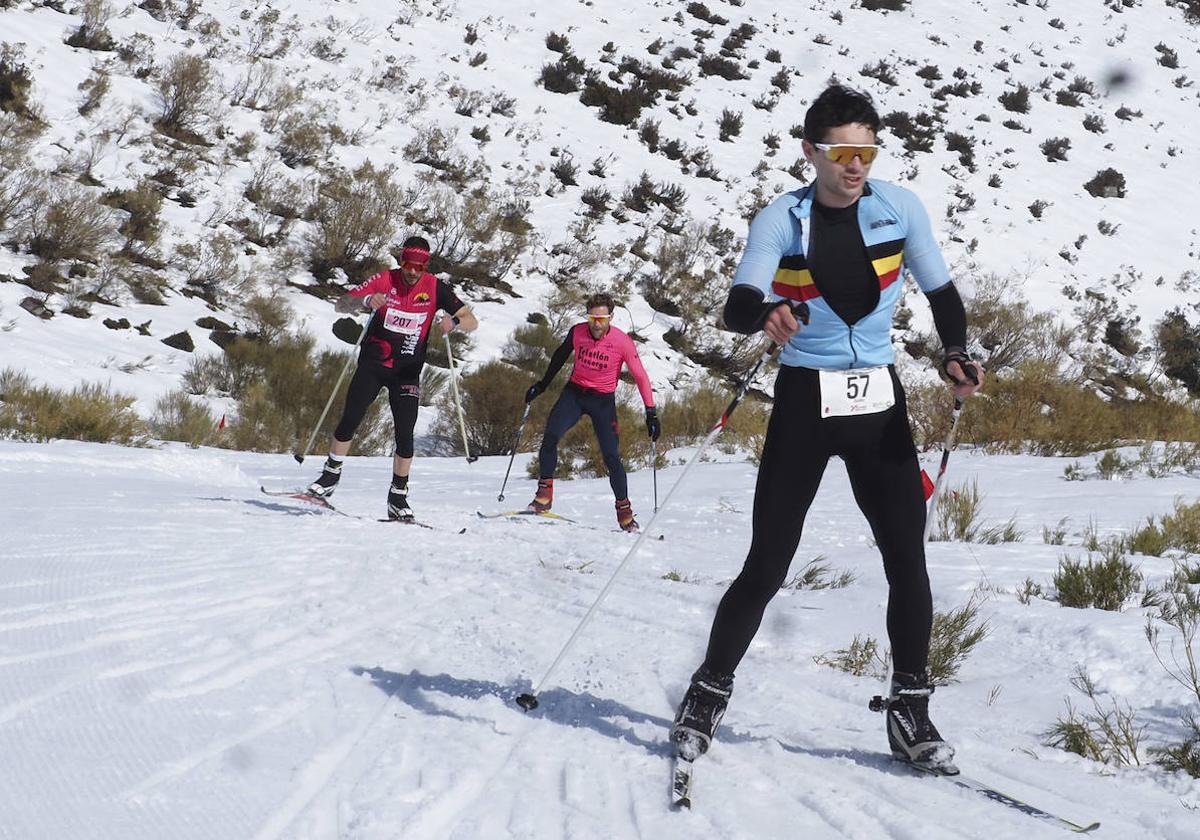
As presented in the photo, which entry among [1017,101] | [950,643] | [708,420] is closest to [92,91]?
Answer: [708,420]

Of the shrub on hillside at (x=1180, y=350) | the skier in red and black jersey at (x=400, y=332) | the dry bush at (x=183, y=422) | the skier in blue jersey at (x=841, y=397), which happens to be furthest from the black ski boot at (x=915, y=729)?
the shrub on hillside at (x=1180, y=350)

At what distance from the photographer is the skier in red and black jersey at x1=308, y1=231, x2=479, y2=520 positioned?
759 cm

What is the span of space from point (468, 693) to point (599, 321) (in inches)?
218

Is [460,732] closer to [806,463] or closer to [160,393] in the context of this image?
[806,463]

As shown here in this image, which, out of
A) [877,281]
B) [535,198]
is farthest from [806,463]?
[535,198]

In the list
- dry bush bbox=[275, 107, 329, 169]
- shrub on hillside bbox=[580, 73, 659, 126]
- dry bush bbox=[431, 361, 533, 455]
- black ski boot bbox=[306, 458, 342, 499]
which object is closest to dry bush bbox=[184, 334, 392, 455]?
dry bush bbox=[431, 361, 533, 455]

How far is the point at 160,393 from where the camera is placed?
13.3 meters

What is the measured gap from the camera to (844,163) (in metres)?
2.96

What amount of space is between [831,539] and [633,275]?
1470cm

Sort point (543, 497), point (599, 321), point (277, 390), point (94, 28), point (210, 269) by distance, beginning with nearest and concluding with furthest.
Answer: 1. point (599, 321)
2. point (543, 497)
3. point (277, 390)
4. point (210, 269)
5. point (94, 28)

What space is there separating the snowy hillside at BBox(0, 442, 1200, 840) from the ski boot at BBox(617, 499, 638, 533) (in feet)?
4.64

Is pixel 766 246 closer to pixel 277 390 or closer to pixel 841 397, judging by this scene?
pixel 841 397

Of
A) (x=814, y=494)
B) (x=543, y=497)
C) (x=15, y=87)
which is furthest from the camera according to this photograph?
(x=15, y=87)

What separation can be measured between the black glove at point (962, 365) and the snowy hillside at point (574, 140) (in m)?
11.8
